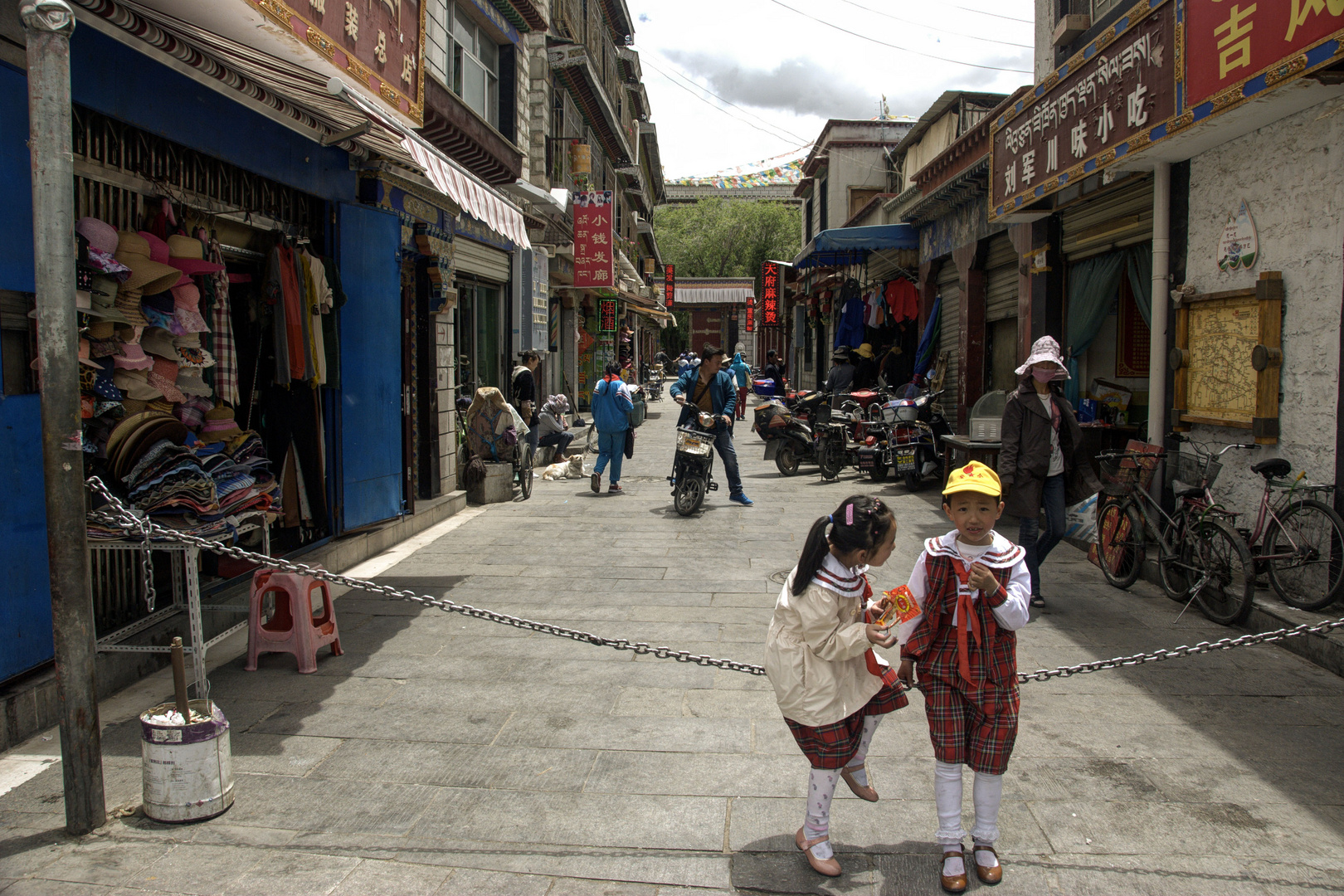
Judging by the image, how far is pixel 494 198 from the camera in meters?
6.74

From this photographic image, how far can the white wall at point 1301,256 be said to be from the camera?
18.9 ft

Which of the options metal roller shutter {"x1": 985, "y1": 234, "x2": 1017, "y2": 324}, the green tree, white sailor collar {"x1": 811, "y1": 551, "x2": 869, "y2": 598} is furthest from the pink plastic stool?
the green tree

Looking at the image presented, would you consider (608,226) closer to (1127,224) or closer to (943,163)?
(943,163)

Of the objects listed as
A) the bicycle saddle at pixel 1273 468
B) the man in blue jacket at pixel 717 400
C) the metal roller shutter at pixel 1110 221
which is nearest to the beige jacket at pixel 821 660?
the bicycle saddle at pixel 1273 468

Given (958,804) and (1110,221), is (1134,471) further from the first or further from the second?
(958,804)

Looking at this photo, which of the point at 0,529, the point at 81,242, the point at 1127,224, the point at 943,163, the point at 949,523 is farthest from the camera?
the point at 943,163

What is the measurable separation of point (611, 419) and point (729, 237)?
45.4m

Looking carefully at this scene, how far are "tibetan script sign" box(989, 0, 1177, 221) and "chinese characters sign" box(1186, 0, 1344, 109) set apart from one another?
28 cm

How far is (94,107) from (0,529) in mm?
2116

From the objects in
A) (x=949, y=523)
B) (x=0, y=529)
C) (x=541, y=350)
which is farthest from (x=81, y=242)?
(x=541, y=350)

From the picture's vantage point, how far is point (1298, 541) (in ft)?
18.5

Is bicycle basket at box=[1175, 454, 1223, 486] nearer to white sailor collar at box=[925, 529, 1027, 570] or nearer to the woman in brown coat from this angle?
the woman in brown coat

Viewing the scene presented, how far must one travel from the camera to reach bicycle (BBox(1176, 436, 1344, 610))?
536cm

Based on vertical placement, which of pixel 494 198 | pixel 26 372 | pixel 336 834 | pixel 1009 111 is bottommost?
pixel 336 834
